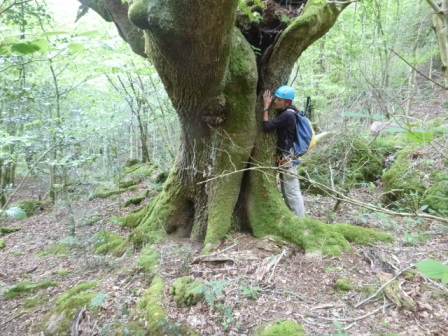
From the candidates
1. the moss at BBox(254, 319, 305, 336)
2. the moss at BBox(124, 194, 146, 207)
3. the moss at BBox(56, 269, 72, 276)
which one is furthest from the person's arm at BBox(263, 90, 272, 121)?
the moss at BBox(124, 194, 146, 207)

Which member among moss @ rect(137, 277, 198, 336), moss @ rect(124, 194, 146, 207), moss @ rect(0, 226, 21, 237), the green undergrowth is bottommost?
moss @ rect(0, 226, 21, 237)

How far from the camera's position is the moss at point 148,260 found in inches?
156

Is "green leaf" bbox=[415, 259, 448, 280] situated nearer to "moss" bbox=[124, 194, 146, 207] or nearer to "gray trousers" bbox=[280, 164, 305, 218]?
"gray trousers" bbox=[280, 164, 305, 218]

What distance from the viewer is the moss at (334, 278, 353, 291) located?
130 inches

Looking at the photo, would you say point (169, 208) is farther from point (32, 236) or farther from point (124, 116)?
point (124, 116)

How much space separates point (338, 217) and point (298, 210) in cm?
125

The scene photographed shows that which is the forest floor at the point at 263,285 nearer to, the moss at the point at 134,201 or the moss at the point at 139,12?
the moss at the point at 134,201

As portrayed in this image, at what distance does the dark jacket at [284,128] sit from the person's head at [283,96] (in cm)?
9

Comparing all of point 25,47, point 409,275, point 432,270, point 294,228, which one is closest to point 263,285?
point 294,228

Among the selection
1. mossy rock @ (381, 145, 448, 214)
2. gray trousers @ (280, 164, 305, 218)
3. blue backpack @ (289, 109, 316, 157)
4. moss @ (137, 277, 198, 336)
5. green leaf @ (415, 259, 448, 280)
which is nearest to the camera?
green leaf @ (415, 259, 448, 280)

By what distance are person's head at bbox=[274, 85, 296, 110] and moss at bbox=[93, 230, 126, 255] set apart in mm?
3460

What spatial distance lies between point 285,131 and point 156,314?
3104 millimetres

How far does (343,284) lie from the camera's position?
10.9ft

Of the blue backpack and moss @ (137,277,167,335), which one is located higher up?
the blue backpack
